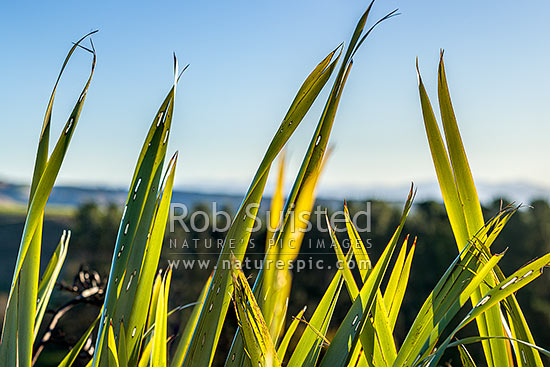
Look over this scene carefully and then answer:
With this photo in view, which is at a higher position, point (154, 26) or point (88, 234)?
point (154, 26)

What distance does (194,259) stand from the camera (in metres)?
6.59

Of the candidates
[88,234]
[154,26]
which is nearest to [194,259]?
[88,234]

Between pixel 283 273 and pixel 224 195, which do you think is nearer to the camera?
pixel 283 273

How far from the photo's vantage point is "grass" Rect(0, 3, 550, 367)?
0.29 m

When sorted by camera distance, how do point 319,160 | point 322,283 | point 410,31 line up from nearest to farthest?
point 319,160 → point 410,31 → point 322,283

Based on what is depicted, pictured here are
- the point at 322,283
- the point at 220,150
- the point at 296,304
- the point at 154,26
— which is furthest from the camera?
the point at 322,283

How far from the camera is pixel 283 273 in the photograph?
1.01 ft

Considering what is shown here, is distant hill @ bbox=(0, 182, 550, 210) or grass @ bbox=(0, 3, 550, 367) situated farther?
distant hill @ bbox=(0, 182, 550, 210)

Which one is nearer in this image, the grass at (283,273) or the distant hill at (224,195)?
the grass at (283,273)

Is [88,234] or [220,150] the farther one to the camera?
[88,234]

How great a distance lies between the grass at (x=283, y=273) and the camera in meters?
0.29

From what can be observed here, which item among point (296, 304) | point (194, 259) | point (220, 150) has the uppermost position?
point (220, 150)

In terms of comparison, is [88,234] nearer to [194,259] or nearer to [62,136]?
[194,259]

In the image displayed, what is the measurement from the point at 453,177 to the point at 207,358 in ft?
0.69
